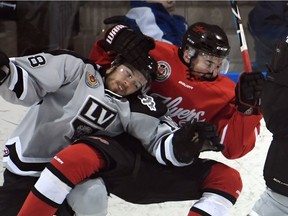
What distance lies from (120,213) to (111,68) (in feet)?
1.54

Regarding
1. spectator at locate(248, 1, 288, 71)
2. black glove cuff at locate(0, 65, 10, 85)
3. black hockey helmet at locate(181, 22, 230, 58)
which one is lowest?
spectator at locate(248, 1, 288, 71)

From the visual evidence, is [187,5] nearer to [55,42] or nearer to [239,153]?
[55,42]

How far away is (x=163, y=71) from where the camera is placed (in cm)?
157

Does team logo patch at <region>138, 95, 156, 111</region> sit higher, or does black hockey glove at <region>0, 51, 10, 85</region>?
black hockey glove at <region>0, 51, 10, 85</region>

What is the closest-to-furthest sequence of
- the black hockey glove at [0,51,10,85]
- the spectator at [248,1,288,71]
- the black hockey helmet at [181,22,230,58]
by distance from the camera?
the black hockey glove at [0,51,10,85]
the black hockey helmet at [181,22,230,58]
the spectator at [248,1,288,71]

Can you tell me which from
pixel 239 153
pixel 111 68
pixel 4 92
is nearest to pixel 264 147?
pixel 239 153

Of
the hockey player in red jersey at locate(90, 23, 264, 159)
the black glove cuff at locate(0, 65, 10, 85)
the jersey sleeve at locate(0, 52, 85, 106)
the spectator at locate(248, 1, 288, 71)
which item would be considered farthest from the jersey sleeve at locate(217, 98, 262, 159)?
the spectator at locate(248, 1, 288, 71)

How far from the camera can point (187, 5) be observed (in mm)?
2789

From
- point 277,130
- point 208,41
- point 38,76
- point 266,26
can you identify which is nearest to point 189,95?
point 208,41

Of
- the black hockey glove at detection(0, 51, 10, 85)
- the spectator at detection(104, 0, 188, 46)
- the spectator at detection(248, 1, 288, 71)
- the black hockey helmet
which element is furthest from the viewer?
the spectator at detection(248, 1, 288, 71)

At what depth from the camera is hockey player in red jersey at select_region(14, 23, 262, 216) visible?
133 centimetres

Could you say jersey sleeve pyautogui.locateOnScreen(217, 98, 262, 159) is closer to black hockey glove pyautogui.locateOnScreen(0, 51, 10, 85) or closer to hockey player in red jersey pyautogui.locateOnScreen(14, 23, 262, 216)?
hockey player in red jersey pyautogui.locateOnScreen(14, 23, 262, 216)

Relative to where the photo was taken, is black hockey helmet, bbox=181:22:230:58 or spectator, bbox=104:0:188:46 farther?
spectator, bbox=104:0:188:46

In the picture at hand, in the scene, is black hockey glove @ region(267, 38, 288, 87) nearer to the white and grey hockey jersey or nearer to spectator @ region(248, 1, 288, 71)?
the white and grey hockey jersey
